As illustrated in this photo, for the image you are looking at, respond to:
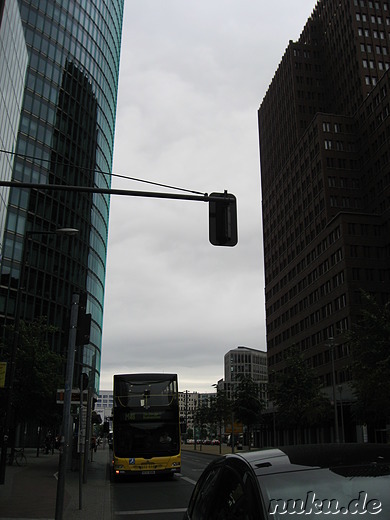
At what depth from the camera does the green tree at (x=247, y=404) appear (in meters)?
55.8

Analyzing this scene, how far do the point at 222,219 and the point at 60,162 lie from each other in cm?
5422

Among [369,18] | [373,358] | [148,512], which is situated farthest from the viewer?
[369,18]

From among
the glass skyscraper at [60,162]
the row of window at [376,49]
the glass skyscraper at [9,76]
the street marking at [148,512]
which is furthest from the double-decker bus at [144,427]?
the row of window at [376,49]

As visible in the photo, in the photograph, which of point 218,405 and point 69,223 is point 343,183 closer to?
point 218,405

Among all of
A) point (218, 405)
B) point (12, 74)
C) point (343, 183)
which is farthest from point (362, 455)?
point (343, 183)

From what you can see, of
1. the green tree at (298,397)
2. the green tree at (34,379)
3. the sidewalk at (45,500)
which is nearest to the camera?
Result: the sidewalk at (45,500)

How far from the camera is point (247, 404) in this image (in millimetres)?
56250

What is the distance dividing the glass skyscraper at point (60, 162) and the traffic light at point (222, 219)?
147ft

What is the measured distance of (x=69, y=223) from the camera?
63188 mm

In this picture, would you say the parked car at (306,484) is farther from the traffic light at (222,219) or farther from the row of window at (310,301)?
the row of window at (310,301)

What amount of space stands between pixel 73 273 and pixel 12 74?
34.7m

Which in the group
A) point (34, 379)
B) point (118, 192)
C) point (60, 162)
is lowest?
point (34, 379)

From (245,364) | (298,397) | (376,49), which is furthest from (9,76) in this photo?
(245,364)

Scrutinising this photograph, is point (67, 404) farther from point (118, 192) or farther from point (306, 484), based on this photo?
point (306, 484)
